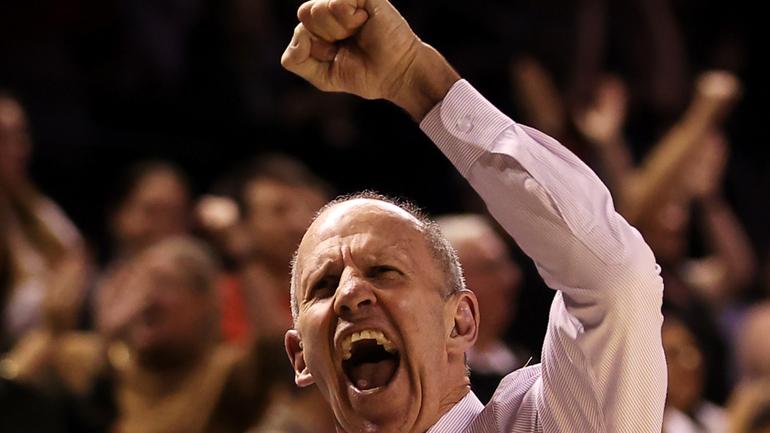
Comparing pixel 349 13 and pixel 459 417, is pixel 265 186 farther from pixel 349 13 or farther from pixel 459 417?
pixel 349 13

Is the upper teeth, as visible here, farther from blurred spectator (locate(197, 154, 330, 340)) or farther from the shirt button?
blurred spectator (locate(197, 154, 330, 340))

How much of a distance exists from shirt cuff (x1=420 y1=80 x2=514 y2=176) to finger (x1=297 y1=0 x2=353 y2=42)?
159 millimetres

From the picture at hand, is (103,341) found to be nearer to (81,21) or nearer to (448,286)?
(448,286)

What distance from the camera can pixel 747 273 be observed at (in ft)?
16.5

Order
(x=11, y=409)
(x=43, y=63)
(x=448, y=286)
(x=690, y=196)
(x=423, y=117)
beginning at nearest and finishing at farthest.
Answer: (x=423, y=117), (x=448, y=286), (x=11, y=409), (x=690, y=196), (x=43, y=63)

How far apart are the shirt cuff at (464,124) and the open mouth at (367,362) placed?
0.28m

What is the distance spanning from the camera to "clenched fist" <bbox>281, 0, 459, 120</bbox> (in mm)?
1745

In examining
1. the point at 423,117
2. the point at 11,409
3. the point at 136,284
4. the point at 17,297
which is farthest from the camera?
the point at 17,297

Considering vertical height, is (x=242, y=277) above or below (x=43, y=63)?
above

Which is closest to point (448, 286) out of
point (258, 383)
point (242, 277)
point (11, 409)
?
point (258, 383)

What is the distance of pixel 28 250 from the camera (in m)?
4.38

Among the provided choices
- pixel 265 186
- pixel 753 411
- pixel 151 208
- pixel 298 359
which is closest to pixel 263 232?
pixel 265 186

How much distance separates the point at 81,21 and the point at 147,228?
1.67 m

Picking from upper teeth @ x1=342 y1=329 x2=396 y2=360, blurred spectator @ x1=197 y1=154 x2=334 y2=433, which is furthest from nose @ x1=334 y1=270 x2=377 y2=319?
blurred spectator @ x1=197 y1=154 x2=334 y2=433
